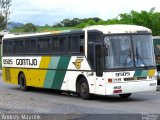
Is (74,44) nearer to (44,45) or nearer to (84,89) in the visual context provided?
(84,89)

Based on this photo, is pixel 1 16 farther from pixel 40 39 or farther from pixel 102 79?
pixel 102 79

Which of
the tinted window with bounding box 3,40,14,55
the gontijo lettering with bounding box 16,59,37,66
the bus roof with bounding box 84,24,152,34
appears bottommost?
the gontijo lettering with bounding box 16,59,37,66

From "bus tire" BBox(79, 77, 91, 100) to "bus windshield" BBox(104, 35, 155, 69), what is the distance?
1.62 m

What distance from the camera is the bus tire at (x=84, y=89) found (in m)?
20.5

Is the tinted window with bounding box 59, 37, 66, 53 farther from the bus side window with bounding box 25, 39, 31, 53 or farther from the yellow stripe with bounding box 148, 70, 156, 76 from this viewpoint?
the yellow stripe with bounding box 148, 70, 156, 76

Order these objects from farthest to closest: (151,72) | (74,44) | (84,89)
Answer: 1. (74,44)
2. (84,89)
3. (151,72)

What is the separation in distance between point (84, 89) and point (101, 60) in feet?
5.62

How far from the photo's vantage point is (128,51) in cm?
1973

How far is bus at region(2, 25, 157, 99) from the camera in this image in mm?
19359

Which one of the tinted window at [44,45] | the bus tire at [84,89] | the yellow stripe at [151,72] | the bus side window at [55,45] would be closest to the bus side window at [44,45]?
the tinted window at [44,45]

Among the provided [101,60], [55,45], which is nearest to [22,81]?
[55,45]

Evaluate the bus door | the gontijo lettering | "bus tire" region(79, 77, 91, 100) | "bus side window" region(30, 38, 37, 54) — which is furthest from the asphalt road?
"bus side window" region(30, 38, 37, 54)

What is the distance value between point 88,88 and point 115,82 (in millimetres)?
1506

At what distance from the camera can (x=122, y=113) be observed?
51.1 feet
